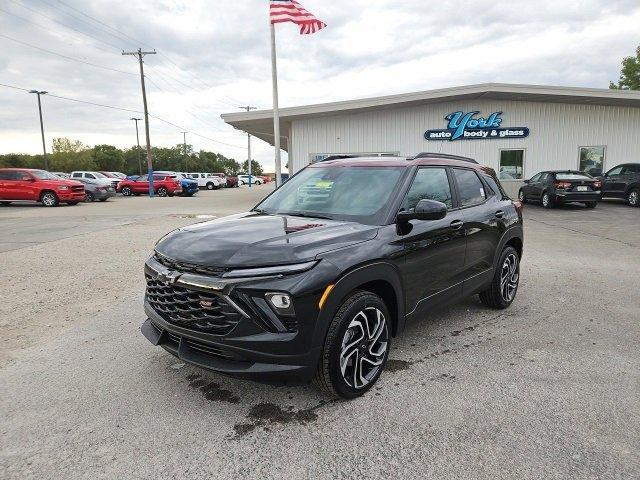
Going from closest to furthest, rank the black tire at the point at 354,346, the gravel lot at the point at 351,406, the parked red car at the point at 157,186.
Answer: the gravel lot at the point at 351,406
the black tire at the point at 354,346
the parked red car at the point at 157,186

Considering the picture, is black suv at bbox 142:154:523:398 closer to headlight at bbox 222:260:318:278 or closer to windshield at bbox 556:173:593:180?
headlight at bbox 222:260:318:278

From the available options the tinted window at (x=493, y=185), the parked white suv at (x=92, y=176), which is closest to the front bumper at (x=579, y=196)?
the tinted window at (x=493, y=185)

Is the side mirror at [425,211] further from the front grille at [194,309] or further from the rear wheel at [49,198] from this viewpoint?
the rear wheel at [49,198]

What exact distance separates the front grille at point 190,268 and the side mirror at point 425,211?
1477 mm

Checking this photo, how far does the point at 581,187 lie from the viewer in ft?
54.5

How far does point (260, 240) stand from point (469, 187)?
266cm

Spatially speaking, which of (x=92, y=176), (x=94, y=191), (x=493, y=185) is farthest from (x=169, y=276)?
(x=92, y=176)

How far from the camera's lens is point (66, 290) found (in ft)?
19.9

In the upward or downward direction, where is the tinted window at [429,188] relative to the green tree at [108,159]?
downward

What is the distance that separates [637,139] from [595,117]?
234 centimetres

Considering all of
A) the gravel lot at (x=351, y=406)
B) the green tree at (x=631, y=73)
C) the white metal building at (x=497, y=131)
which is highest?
the green tree at (x=631, y=73)

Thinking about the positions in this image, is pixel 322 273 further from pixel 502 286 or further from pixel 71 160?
pixel 71 160

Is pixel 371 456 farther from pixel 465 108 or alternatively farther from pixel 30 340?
pixel 465 108

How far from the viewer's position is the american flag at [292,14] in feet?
50.6
